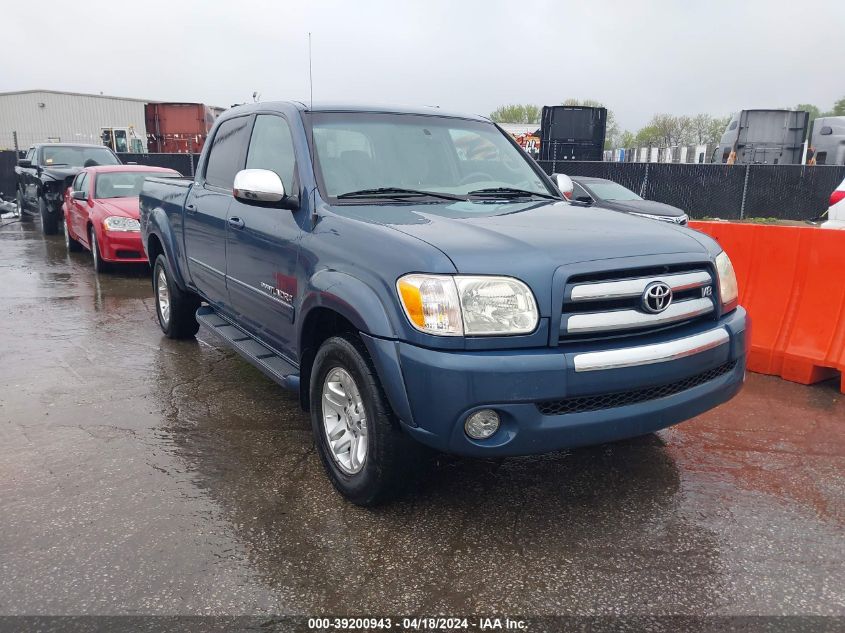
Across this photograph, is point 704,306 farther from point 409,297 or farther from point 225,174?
point 225,174

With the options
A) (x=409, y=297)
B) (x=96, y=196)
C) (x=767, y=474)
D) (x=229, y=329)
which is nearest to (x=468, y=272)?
(x=409, y=297)

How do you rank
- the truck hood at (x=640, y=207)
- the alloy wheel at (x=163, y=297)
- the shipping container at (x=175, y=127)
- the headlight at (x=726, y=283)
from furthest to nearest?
the shipping container at (x=175, y=127) → the truck hood at (x=640, y=207) → the alloy wheel at (x=163, y=297) → the headlight at (x=726, y=283)

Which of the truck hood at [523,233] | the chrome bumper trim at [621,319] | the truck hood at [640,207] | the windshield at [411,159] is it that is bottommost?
the truck hood at [640,207]

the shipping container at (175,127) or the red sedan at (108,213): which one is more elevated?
the shipping container at (175,127)

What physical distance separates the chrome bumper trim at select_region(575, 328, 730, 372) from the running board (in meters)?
1.66

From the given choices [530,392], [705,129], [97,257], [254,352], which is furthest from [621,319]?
[705,129]

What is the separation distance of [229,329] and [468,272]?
8.48ft

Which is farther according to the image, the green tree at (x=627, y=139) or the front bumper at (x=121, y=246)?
the green tree at (x=627, y=139)

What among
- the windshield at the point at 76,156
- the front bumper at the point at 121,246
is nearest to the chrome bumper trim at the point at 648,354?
the front bumper at the point at 121,246

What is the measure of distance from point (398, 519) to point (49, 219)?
14409mm

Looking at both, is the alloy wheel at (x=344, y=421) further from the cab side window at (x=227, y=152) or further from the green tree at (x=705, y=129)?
the green tree at (x=705, y=129)

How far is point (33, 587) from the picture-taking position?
270 cm

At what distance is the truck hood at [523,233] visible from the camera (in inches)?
111

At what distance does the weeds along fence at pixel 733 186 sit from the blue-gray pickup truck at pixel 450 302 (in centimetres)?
1454
